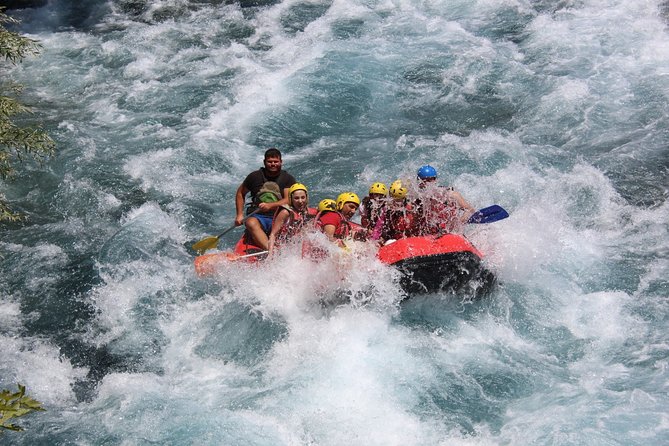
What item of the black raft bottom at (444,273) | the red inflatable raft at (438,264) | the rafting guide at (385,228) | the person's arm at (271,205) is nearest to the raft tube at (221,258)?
the rafting guide at (385,228)

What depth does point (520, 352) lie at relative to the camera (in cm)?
709

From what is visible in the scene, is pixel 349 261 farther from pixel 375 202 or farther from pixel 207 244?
pixel 207 244

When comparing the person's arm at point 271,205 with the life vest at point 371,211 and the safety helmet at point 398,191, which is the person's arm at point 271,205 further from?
the safety helmet at point 398,191

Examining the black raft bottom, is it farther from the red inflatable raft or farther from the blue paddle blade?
the blue paddle blade

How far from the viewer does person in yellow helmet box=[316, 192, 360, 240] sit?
753cm

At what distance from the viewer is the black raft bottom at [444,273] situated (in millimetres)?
7043

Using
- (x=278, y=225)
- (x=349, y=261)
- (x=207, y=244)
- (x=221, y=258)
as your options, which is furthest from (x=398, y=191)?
(x=207, y=244)

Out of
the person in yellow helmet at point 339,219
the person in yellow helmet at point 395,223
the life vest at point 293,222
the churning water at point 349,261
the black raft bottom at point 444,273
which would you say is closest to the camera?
the churning water at point 349,261

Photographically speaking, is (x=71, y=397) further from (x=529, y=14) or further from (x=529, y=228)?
(x=529, y=14)

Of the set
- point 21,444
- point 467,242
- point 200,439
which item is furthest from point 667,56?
point 21,444

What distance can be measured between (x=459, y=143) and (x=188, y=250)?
14.3ft

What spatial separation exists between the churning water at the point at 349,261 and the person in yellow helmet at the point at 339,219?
1.41 ft

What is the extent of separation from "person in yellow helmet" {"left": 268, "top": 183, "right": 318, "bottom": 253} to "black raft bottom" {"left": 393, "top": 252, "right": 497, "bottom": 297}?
1235 millimetres

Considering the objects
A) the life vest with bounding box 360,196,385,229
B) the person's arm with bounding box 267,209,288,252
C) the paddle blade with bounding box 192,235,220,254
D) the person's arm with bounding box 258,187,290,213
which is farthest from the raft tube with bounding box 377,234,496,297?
the paddle blade with bounding box 192,235,220,254
